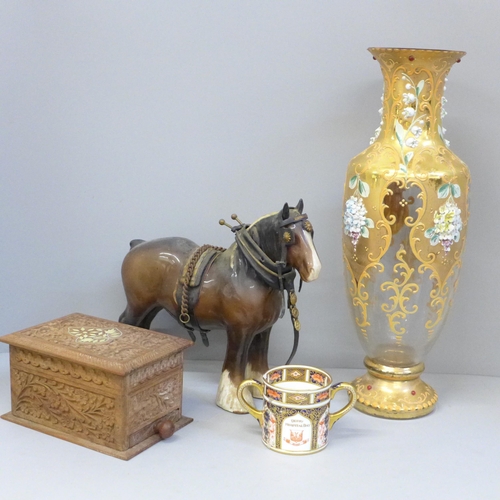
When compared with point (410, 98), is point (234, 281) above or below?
below

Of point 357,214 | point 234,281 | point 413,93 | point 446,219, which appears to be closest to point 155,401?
point 234,281

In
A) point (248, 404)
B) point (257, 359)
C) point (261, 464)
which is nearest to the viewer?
point (261, 464)

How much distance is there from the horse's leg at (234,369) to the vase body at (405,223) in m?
0.22

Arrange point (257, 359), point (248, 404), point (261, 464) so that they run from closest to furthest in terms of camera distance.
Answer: point (261, 464), point (248, 404), point (257, 359)

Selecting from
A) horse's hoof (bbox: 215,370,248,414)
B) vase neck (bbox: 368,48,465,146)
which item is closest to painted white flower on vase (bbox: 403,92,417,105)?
vase neck (bbox: 368,48,465,146)

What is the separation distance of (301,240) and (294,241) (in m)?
0.01

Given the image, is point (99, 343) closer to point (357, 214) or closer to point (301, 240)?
point (301, 240)

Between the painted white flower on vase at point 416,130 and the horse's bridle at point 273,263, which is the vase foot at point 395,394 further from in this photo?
the painted white flower on vase at point 416,130

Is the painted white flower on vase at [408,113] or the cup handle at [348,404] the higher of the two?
the painted white flower on vase at [408,113]

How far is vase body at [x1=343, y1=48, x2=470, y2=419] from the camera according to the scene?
1217mm

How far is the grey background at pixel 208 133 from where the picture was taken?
141 centimetres

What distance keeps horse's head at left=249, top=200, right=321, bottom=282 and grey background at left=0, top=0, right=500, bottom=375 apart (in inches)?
10.1

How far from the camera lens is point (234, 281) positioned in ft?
4.17

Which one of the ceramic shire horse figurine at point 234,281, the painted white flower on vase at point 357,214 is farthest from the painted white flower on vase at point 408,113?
the ceramic shire horse figurine at point 234,281
